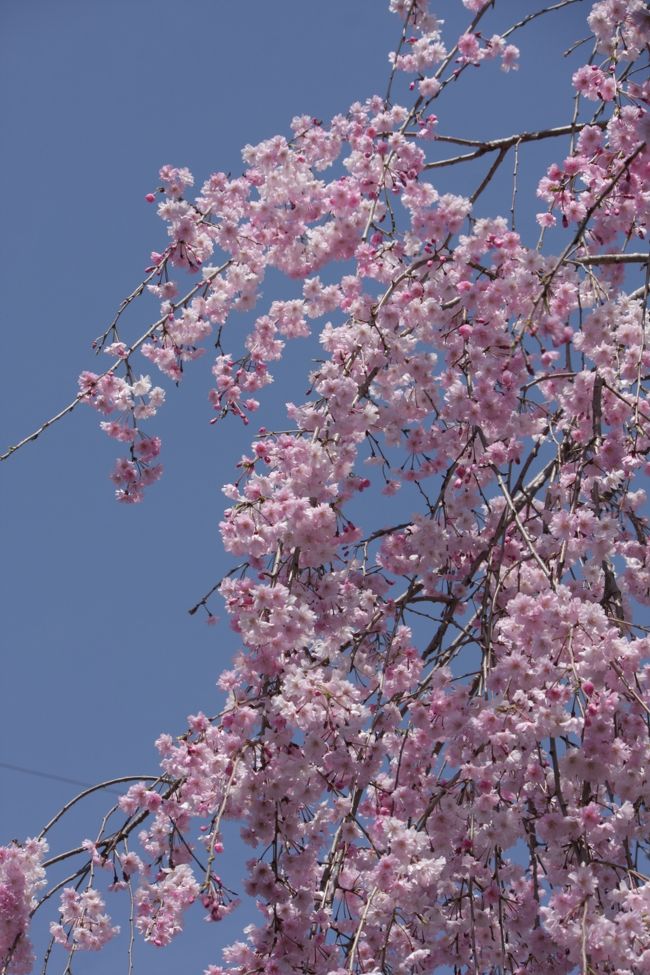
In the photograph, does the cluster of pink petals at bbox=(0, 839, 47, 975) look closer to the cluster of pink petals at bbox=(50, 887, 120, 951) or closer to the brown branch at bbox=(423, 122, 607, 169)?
the cluster of pink petals at bbox=(50, 887, 120, 951)

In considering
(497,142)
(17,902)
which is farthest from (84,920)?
(497,142)

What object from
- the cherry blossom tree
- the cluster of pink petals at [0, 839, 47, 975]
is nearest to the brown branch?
the cherry blossom tree

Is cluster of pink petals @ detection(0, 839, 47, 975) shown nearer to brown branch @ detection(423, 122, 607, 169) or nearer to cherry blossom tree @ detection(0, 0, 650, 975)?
cherry blossom tree @ detection(0, 0, 650, 975)

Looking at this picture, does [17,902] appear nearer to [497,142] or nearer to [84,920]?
[84,920]

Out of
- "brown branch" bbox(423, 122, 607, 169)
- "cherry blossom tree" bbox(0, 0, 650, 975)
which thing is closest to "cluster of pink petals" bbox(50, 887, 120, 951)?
"cherry blossom tree" bbox(0, 0, 650, 975)

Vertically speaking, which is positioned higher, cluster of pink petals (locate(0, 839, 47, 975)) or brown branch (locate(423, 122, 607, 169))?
brown branch (locate(423, 122, 607, 169))

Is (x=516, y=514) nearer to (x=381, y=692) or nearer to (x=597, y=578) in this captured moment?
(x=597, y=578)

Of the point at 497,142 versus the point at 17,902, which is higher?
the point at 497,142

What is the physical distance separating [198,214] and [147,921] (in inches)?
114

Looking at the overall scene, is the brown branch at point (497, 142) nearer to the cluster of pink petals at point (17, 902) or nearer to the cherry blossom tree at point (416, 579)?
the cherry blossom tree at point (416, 579)

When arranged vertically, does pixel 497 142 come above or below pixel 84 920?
above

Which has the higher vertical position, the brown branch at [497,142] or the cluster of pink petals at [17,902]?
the brown branch at [497,142]

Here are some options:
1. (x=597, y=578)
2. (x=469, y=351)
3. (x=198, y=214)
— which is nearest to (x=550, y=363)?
(x=469, y=351)

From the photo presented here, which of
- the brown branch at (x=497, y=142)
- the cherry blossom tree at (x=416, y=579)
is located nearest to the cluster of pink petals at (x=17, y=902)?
the cherry blossom tree at (x=416, y=579)
